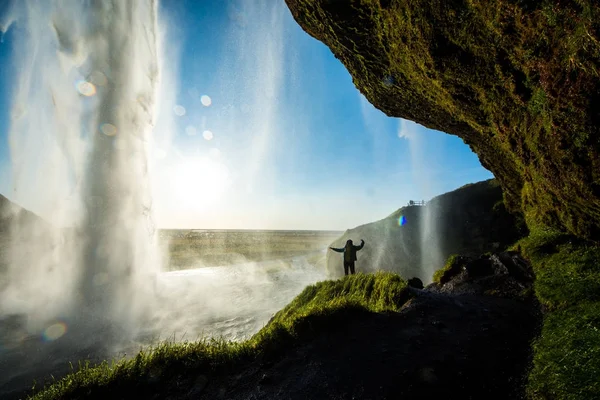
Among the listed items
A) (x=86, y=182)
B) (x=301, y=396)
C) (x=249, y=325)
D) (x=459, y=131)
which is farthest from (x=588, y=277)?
(x=86, y=182)

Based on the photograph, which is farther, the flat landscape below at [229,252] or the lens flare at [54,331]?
the flat landscape below at [229,252]

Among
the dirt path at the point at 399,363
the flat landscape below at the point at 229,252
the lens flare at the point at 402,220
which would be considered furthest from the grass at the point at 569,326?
the flat landscape below at the point at 229,252

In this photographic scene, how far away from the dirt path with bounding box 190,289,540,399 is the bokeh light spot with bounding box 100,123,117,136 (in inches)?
757

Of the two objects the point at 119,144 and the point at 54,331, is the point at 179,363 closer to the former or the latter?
the point at 54,331

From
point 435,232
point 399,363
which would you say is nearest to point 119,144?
point 399,363

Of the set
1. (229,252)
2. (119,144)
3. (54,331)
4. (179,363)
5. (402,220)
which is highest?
(119,144)

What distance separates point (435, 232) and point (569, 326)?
22.5 meters

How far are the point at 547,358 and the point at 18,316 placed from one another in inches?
771

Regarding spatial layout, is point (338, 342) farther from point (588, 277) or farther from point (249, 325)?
point (249, 325)

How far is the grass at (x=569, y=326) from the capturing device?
2.77 meters

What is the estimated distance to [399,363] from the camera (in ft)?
13.0

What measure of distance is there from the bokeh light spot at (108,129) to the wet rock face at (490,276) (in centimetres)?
2137

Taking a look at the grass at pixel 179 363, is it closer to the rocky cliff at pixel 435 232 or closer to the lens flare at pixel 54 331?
the lens flare at pixel 54 331

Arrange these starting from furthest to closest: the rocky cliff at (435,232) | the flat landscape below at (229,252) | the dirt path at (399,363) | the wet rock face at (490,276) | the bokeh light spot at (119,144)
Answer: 1. the flat landscape below at (229,252)
2. the rocky cliff at (435,232)
3. the bokeh light spot at (119,144)
4. the wet rock face at (490,276)
5. the dirt path at (399,363)
